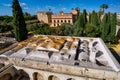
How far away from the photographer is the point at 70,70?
1330 cm

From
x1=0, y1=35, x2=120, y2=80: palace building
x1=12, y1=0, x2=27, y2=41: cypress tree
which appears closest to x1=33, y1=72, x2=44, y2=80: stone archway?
x1=0, y1=35, x2=120, y2=80: palace building

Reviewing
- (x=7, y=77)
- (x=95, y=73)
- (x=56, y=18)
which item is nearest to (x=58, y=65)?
(x=95, y=73)

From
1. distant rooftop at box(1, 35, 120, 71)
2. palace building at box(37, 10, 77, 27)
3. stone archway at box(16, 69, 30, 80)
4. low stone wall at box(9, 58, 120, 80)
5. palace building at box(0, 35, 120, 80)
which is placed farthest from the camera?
palace building at box(37, 10, 77, 27)

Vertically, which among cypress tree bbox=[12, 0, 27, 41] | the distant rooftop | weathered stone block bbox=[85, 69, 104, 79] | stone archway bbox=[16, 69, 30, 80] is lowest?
stone archway bbox=[16, 69, 30, 80]

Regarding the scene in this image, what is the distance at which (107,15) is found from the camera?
31.6m

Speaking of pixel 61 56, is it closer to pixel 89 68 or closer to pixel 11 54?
pixel 89 68

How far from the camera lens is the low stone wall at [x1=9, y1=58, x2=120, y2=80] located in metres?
12.1

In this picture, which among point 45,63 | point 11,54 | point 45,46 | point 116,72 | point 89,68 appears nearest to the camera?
point 116,72

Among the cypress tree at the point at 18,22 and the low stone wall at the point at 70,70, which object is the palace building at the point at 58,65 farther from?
the cypress tree at the point at 18,22

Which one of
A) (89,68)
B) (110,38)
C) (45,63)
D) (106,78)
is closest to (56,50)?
(45,63)

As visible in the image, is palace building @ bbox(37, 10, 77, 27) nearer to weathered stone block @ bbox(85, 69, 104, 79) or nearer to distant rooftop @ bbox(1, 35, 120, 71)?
distant rooftop @ bbox(1, 35, 120, 71)

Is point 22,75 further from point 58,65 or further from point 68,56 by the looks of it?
point 68,56

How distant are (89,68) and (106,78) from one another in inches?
74.5

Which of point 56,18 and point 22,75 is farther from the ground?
point 56,18
